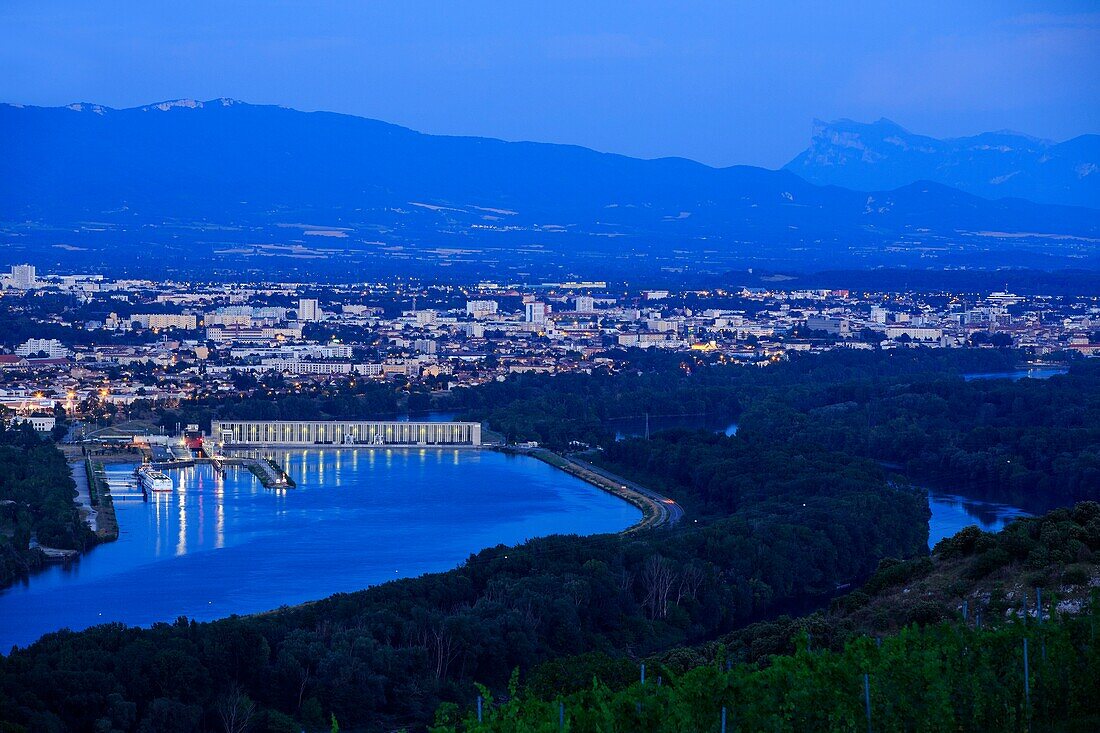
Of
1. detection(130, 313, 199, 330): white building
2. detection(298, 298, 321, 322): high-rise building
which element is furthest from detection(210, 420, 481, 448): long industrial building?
detection(298, 298, 321, 322): high-rise building

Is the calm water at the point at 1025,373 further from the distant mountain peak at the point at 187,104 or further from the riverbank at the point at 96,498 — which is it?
the distant mountain peak at the point at 187,104

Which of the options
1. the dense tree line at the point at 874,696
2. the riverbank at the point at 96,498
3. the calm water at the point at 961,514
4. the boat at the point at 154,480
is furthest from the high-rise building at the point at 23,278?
the dense tree line at the point at 874,696

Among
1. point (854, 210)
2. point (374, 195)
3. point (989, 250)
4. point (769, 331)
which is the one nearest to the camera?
point (769, 331)

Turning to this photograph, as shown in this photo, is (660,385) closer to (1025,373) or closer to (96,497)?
(1025,373)

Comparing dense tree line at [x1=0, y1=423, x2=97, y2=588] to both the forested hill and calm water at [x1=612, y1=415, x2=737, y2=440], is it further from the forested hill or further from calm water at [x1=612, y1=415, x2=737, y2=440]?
calm water at [x1=612, y1=415, x2=737, y2=440]

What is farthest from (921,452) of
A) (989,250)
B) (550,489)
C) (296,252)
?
(989,250)

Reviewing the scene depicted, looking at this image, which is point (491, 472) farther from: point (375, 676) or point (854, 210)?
point (854, 210)
